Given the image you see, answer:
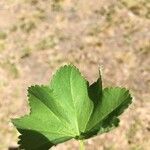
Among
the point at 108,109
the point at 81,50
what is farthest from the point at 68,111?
the point at 81,50

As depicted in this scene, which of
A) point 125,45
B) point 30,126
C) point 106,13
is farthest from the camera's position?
point 106,13

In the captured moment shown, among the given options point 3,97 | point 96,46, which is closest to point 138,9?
point 96,46

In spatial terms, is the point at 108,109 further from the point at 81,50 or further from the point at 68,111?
the point at 81,50

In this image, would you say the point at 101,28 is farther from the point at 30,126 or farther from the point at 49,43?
the point at 30,126

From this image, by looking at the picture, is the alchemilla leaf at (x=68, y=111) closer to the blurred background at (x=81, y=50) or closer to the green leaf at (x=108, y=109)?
the green leaf at (x=108, y=109)

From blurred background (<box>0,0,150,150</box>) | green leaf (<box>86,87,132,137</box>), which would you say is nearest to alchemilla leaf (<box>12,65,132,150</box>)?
green leaf (<box>86,87,132,137</box>)

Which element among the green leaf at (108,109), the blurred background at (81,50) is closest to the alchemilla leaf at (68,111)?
the green leaf at (108,109)
